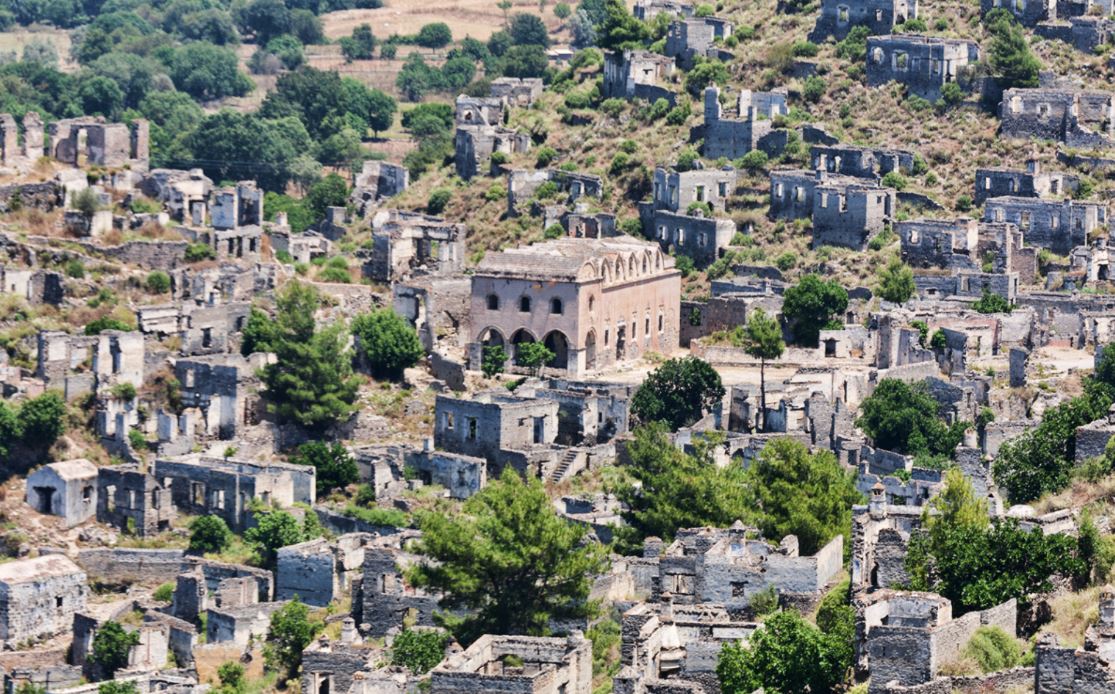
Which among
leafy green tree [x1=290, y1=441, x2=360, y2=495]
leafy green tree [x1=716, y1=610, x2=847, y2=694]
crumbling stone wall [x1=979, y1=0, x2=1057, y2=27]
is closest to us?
leafy green tree [x1=716, y1=610, x2=847, y2=694]

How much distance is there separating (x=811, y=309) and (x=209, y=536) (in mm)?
18613

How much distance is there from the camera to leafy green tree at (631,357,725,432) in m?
81.2

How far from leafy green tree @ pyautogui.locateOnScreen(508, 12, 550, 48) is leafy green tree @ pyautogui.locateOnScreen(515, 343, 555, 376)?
212ft

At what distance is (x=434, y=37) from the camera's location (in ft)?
527

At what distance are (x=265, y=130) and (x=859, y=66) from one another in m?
26.9

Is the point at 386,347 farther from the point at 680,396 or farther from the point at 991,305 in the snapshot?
the point at 991,305

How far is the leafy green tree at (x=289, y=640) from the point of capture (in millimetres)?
67500

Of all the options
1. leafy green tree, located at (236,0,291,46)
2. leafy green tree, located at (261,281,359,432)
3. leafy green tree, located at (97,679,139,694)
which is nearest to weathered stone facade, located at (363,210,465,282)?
leafy green tree, located at (261,281,359,432)

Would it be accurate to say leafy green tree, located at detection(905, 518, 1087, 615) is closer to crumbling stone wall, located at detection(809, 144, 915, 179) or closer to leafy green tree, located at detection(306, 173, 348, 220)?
crumbling stone wall, located at detection(809, 144, 915, 179)

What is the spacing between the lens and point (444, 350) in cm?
8862

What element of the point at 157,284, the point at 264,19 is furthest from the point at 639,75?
the point at 264,19

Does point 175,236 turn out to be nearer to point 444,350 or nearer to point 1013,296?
point 444,350

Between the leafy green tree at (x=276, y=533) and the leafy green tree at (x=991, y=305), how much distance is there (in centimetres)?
1986

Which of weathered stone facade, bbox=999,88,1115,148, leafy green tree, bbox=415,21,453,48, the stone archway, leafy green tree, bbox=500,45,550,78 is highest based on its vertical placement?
weathered stone facade, bbox=999,88,1115,148
